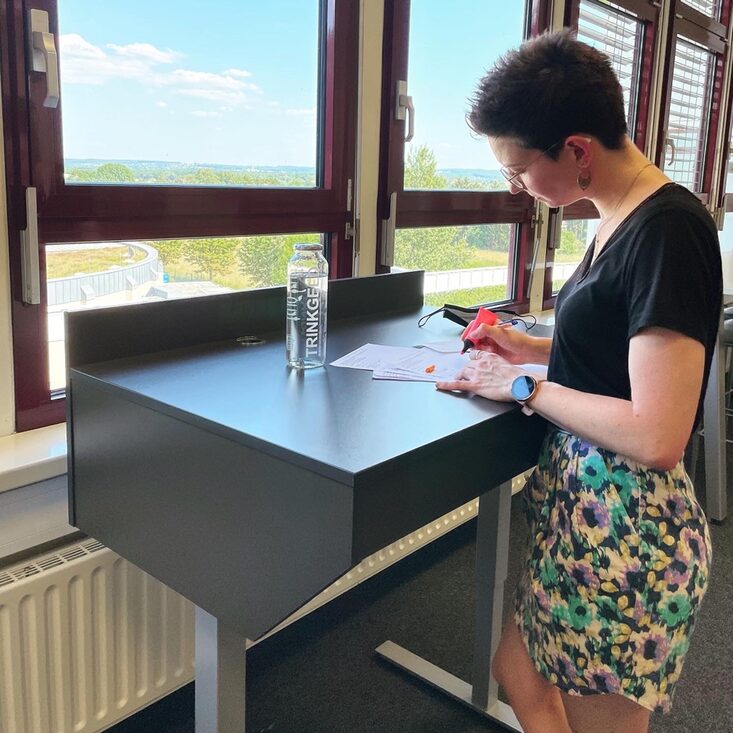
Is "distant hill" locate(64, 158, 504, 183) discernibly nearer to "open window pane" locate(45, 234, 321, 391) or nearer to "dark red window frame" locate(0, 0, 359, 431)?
"dark red window frame" locate(0, 0, 359, 431)

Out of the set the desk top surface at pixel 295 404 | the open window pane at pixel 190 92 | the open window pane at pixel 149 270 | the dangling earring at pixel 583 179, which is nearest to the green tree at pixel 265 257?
the open window pane at pixel 149 270

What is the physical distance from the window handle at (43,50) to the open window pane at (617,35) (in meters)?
2.24

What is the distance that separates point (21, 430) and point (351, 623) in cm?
105

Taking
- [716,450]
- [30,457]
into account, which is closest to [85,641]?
[30,457]

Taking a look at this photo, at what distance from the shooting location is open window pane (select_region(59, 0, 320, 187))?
1.54 meters

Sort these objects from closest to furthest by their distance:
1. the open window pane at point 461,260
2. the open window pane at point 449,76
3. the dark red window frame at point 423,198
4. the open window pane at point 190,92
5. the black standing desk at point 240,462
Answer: the black standing desk at point 240,462 → the open window pane at point 190,92 → the dark red window frame at point 423,198 → the open window pane at point 449,76 → the open window pane at point 461,260

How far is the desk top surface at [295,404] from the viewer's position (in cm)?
90

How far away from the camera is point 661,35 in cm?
362

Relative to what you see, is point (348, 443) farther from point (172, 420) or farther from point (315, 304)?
point (315, 304)

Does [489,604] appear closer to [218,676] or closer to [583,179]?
[218,676]

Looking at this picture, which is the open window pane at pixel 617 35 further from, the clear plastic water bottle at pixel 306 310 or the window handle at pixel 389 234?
the clear plastic water bottle at pixel 306 310

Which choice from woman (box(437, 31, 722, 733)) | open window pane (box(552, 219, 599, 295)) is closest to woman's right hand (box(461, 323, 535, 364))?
woman (box(437, 31, 722, 733))

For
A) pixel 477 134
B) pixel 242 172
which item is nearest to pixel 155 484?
pixel 477 134

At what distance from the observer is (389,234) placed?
2.24 meters
